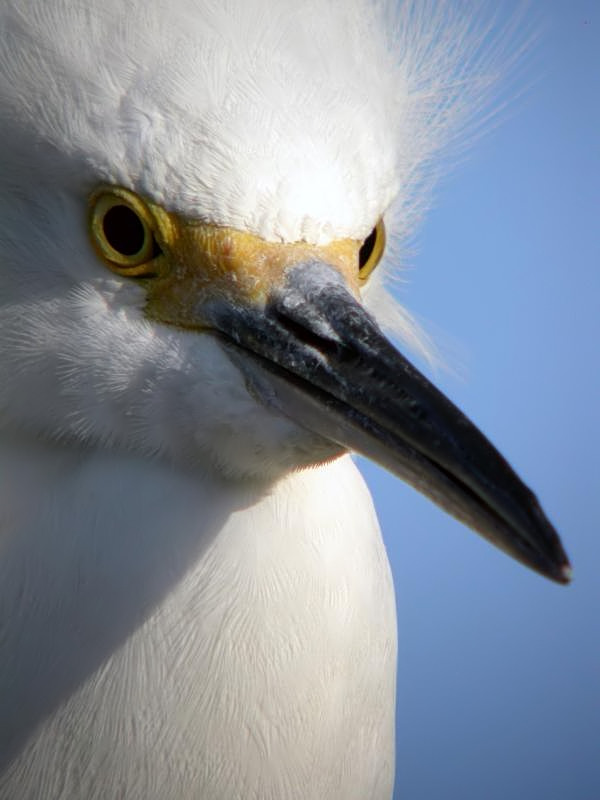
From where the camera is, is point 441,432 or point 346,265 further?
point 346,265

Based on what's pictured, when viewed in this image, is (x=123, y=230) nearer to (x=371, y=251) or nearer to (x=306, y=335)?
(x=306, y=335)

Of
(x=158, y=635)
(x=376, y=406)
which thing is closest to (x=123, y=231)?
(x=376, y=406)

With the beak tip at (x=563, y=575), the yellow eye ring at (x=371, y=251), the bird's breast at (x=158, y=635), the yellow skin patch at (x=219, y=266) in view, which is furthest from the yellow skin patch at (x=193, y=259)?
the beak tip at (x=563, y=575)

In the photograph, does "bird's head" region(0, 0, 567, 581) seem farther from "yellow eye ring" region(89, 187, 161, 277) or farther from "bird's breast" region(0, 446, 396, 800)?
"bird's breast" region(0, 446, 396, 800)

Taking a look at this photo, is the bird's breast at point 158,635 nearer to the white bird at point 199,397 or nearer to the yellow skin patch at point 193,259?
the white bird at point 199,397

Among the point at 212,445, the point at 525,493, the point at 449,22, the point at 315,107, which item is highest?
the point at 449,22

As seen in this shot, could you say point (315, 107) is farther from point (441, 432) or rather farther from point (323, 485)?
point (323, 485)

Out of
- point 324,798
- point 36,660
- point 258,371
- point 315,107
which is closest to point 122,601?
point 36,660
